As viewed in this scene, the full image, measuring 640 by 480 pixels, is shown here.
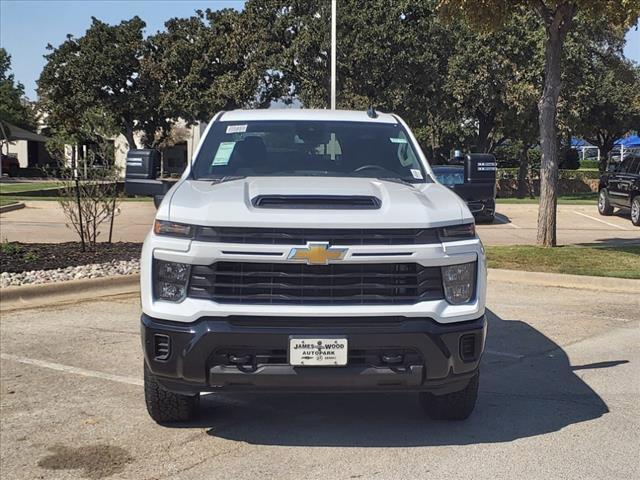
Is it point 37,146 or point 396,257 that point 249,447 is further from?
point 37,146

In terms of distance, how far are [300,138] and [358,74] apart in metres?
27.3

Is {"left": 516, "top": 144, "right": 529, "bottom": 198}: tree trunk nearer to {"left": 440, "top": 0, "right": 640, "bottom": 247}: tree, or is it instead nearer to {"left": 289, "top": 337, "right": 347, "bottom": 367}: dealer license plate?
{"left": 440, "top": 0, "right": 640, "bottom": 247}: tree

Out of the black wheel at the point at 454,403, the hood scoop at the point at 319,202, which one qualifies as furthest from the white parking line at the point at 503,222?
the hood scoop at the point at 319,202

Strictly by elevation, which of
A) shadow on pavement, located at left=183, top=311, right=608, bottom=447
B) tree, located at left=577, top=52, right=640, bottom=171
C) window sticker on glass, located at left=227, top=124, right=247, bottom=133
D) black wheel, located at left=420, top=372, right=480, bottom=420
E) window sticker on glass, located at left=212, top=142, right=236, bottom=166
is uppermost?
tree, located at left=577, top=52, right=640, bottom=171

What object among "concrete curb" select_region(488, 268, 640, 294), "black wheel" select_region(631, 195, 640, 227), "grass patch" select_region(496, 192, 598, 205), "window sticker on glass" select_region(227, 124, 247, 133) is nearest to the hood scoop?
"window sticker on glass" select_region(227, 124, 247, 133)

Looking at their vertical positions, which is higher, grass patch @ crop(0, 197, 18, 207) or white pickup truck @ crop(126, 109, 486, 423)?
white pickup truck @ crop(126, 109, 486, 423)

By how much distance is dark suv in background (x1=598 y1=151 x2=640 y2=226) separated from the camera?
62.8ft

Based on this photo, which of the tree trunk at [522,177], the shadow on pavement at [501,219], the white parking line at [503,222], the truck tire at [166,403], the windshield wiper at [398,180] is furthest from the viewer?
the tree trunk at [522,177]

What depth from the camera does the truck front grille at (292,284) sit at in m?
4.09

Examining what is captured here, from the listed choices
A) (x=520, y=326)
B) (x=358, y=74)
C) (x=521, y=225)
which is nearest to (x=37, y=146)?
(x=358, y=74)

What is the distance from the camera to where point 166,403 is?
15.3 ft

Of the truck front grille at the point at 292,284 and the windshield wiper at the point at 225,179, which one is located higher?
the windshield wiper at the point at 225,179

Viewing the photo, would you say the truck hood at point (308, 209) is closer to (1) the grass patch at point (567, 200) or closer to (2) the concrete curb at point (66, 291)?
(2) the concrete curb at point (66, 291)

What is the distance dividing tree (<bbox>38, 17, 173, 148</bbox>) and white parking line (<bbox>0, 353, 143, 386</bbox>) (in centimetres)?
3412
